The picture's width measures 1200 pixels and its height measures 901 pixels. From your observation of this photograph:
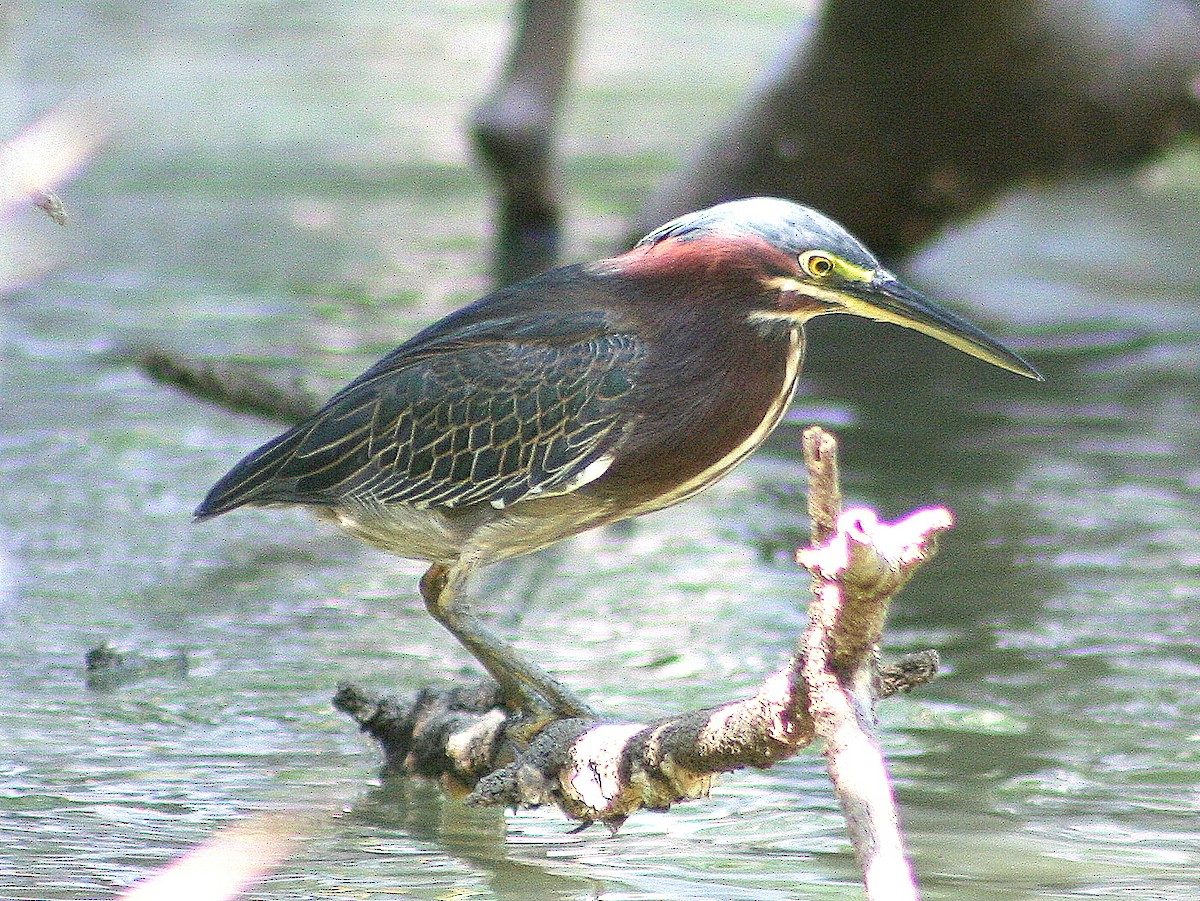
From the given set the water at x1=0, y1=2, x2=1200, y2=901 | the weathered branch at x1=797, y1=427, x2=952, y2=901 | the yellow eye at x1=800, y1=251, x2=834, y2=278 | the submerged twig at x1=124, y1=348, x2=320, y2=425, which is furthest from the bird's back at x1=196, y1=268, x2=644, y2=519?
the submerged twig at x1=124, y1=348, x2=320, y2=425

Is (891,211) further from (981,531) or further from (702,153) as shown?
(981,531)

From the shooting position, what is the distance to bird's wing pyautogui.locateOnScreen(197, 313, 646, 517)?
13.6 feet

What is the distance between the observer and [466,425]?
4355 millimetres

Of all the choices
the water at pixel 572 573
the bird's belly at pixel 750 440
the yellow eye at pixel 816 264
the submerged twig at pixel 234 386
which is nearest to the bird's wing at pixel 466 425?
the bird's belly at pixel 750 440

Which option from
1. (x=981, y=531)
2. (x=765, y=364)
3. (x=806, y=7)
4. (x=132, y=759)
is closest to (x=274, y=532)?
(x=132, y=759)

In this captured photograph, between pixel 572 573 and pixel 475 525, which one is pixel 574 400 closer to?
pixel 475 525

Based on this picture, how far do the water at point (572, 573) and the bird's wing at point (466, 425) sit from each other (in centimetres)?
71

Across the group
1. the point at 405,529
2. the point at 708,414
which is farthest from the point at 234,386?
the point at 708,414

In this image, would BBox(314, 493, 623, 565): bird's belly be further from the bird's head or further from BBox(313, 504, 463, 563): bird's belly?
the bird's head

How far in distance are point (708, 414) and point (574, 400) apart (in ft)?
1.11

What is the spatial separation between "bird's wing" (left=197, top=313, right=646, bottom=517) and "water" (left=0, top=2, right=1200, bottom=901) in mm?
711

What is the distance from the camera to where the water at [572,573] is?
4.10 meters

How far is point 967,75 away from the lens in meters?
8.89

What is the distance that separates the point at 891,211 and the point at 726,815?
5593mm
